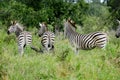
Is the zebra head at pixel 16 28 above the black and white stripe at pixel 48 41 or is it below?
above

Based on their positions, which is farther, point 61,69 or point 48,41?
point 48,41

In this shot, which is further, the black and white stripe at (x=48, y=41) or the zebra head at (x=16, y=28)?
the zebra head at (x=16, y=28)

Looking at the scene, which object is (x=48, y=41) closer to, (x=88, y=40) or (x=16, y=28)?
(x=16, y=28)

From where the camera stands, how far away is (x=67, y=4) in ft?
74.1

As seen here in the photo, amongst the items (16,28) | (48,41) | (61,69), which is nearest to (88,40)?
(48,41)

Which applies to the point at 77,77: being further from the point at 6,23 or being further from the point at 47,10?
the point at 6,23

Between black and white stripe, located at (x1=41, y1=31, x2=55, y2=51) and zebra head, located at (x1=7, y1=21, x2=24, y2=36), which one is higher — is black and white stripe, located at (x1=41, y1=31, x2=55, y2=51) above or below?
below

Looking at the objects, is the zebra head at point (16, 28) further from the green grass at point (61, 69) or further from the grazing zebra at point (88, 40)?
the green grass at point (61, 69)

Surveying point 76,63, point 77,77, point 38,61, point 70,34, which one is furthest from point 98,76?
point 70,34

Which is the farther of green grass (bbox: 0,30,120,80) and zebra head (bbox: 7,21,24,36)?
zebra head (bbox: 7,21,24,36)

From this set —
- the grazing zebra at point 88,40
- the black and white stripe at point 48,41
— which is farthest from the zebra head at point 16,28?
the grazing zebra at point 88,40

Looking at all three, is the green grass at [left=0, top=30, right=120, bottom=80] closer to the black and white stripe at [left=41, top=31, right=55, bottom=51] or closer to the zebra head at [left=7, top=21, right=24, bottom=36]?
the black and white stripe at [left=41, top=31, right=55, bottom=51]

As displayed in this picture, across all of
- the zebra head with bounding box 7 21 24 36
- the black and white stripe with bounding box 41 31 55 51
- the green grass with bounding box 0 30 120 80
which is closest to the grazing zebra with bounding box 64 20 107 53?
the black and white stripe with bounding box 41 31 55 51

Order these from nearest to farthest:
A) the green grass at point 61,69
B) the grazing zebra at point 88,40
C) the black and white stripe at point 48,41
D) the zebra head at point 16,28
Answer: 1. the green grass at point 61,69
2. the grazing zebra at point 88,40
3. the black and white stripe at point 48,41
4. the zebra head at point 16,28
